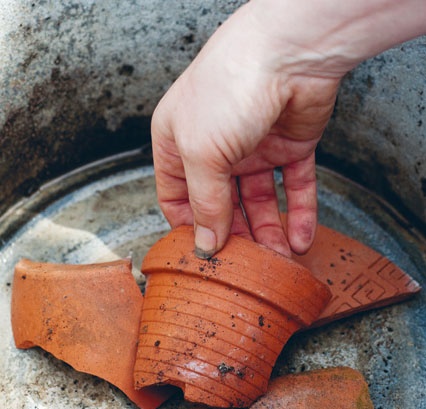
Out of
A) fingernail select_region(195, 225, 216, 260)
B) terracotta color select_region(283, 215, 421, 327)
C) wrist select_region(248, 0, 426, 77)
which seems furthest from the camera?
terracotta color select_region(283, 215, 421, 327)

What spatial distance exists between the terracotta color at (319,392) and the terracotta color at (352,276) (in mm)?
158

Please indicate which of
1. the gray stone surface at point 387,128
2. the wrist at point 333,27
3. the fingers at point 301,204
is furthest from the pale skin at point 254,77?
the gray stone surface at point 387,128

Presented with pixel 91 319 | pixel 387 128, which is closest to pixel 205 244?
pixel 91 319

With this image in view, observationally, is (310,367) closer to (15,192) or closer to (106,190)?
(106,190)

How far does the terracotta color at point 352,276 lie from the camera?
4.06 feet

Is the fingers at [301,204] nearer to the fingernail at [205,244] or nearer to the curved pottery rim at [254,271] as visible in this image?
the curved pottery rim at [254,271]

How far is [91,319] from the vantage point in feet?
3.64

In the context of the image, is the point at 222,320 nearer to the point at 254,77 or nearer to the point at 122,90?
the point at 254,77

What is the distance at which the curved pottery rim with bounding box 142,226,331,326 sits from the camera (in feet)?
3.24

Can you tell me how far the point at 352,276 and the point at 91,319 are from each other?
23.1 inches

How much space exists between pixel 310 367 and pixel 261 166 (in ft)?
1.51

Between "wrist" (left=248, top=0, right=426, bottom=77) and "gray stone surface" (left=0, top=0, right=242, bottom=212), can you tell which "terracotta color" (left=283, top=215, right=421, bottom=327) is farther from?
"gray stone surface" (left=0, top=0, right=242, bottom=212)

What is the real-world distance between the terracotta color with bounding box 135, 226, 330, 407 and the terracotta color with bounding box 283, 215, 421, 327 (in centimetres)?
22

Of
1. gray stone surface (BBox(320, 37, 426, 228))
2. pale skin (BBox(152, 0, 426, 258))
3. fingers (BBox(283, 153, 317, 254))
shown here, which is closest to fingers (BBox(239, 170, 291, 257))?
fingers (BBox(283, 153, 317, 254))
